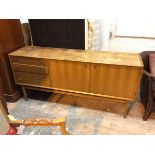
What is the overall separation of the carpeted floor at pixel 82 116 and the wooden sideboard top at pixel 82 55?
0.77m

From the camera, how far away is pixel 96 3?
515mm

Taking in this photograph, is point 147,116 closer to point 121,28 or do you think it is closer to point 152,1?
point 121,28

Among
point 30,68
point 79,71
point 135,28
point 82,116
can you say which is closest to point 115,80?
point 79,71

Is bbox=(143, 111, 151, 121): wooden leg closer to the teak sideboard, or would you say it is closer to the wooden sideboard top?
the teak sideboard

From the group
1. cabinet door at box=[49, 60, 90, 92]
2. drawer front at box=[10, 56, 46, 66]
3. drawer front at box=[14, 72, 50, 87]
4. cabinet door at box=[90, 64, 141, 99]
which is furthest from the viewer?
drawer front at box=[14, 72, 50, 87]

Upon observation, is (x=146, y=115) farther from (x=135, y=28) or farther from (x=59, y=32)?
(x=59, y=32)

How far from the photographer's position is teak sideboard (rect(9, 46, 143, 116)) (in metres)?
1.82

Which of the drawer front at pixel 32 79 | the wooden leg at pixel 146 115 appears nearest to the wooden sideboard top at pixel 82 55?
the drawer front at pixel 32 79

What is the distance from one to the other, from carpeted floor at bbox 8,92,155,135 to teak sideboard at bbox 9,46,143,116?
12.3 inches

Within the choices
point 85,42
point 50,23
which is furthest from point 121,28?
point 50,23

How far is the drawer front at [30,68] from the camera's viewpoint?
2.09m

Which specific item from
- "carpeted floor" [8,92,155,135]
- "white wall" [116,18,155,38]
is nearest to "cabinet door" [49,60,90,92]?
"carpeted floor" [8,92,155,135]

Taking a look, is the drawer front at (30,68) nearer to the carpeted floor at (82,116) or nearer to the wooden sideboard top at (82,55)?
the wooden sideboard top at (82,55)
